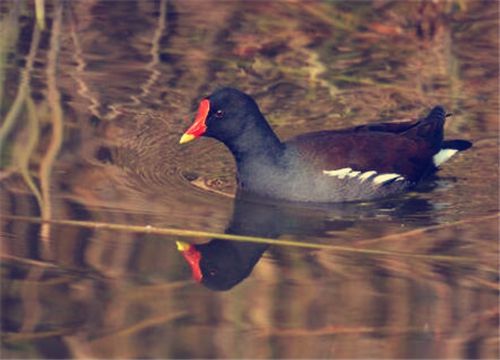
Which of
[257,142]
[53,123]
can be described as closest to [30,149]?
[53,123]

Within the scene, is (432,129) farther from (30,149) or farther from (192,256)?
(30,149)

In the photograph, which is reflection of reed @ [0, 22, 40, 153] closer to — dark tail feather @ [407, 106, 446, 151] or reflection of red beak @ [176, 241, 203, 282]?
reflection of red beak @ [176, 241, 203, 282]

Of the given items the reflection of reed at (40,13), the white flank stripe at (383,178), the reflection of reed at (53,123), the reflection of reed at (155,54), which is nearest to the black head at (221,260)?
the reflection of reed at (53,123)

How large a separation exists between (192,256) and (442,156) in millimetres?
1948

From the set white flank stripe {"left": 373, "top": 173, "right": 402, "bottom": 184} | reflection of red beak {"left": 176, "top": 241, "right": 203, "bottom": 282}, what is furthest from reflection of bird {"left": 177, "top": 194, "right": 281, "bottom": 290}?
white flank stripe {"left": 373, "top": 173, "right": 402, "bottom": 184}

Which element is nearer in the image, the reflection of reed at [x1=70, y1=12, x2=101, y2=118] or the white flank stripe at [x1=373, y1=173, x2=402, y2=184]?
the white flank stripe at [x1=373, y1=173, x2=402, y2=184]

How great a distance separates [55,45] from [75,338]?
4207mm

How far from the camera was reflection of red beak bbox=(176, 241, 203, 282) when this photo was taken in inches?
230

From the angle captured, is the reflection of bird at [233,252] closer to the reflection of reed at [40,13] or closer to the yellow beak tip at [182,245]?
the yellow beak tip at [182,245]

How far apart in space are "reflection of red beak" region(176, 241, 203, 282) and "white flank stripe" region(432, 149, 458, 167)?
182 cm

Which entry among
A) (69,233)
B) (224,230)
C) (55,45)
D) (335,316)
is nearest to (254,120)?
(224,230)

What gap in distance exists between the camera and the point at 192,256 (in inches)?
237

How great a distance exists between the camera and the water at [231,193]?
5.30m

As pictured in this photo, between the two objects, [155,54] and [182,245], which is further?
[155,54]
